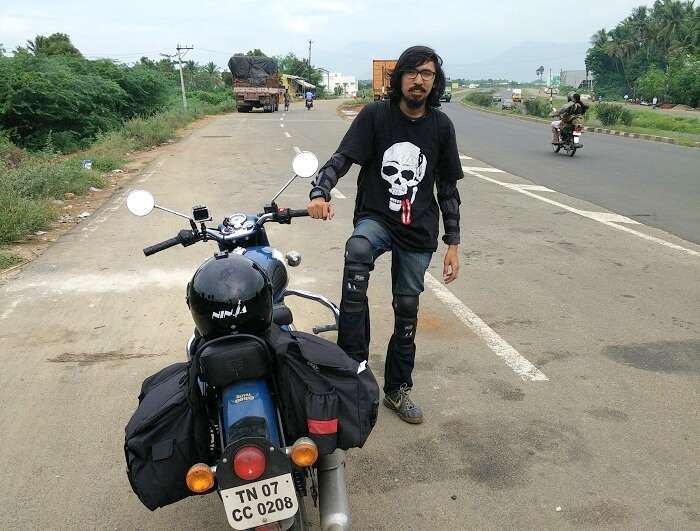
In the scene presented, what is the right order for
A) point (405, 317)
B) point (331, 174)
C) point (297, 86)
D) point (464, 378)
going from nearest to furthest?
1. point (331, 174)
2. point (405, 317)
3. point (464, 378)
4. point (297, 86)

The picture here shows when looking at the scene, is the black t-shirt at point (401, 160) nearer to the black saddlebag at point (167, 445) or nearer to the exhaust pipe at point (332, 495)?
the exhaust pipe at point (332, 495)

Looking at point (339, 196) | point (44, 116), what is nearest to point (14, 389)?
point (339, 196)

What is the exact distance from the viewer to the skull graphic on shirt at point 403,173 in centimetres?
314

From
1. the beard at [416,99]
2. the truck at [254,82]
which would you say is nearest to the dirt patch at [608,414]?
the beard at [416,99]

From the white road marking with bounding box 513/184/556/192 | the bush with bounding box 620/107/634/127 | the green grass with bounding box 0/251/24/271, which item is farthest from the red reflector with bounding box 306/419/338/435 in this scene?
the bush with bounding box 620/107/634/127

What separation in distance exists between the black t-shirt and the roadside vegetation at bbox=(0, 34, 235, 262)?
4.57m

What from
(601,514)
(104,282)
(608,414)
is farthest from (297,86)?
(601,514)

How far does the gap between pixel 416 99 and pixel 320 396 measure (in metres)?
1.63

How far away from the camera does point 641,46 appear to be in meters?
76.6

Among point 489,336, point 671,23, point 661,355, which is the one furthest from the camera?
point 671,23

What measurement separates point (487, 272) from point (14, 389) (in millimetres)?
4059

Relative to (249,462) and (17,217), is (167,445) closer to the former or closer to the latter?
(249,462)

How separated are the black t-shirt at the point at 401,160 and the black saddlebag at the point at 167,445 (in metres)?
1.49

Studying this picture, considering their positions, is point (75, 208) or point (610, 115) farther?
point (610, 115)
